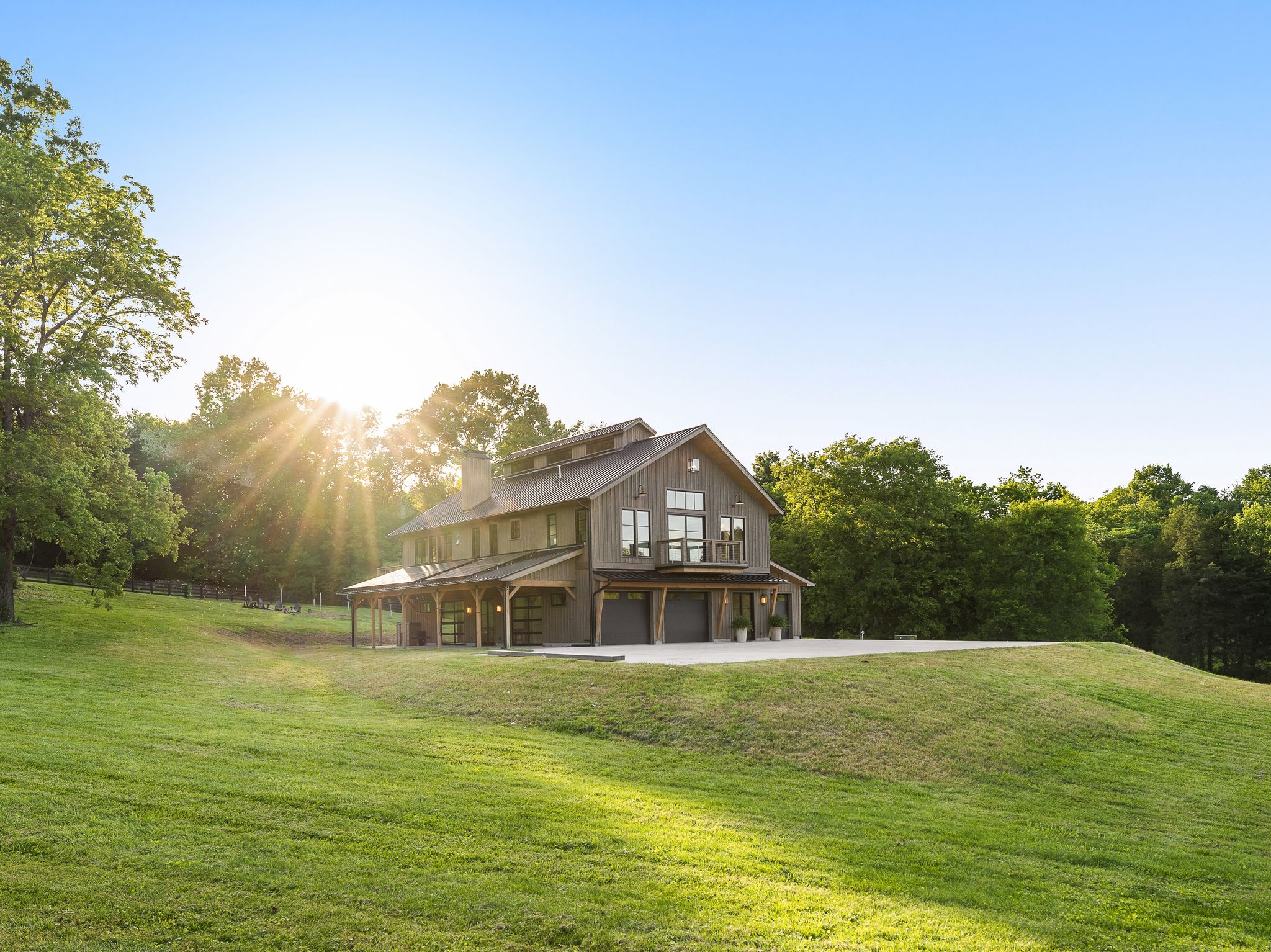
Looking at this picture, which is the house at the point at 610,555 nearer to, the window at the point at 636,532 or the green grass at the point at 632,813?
the window at the point at 636,532

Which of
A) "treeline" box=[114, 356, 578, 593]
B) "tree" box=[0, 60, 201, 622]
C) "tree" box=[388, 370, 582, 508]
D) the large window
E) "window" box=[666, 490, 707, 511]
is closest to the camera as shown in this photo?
"tree" box=[0, 60, 201, 622]

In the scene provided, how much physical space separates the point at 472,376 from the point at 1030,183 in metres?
50.7

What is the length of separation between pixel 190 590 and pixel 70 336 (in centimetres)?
2184

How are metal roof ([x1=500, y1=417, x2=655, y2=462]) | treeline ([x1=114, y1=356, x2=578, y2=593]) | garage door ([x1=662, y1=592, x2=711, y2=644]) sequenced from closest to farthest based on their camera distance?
garage door ([x1=662, y1=592, x2=711, y2=644]) → metal roof ([x1=500, y1=417, x2=655, y2=462]) → treeline ([x1=114, y1=356, x2=578, y2=593])

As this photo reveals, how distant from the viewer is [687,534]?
3222cm

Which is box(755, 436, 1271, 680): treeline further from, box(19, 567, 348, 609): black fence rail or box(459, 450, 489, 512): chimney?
box(19, 567, 348, 609): black fence rail

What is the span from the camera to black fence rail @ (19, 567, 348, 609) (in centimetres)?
4175

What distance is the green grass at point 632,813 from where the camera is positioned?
19.4ft

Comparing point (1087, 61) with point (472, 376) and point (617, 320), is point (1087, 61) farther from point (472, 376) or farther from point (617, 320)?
point (472, 376)

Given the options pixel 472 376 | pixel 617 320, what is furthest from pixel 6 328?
pixel 472 376

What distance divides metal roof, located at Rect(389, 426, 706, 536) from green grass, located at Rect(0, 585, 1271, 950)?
1159cm

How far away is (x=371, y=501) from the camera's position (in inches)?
2557

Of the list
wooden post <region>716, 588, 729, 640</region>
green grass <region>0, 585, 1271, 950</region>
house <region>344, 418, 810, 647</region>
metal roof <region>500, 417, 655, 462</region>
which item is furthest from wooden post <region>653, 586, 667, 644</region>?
green grass <region>0, 585, 1271, 950</region>

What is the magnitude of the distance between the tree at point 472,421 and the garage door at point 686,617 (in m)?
36.1
